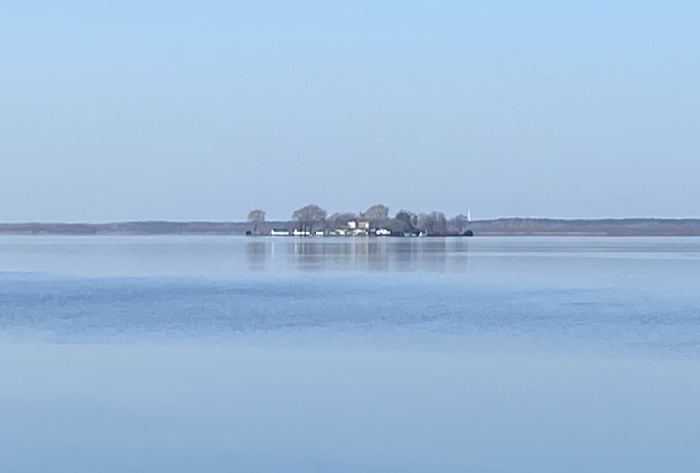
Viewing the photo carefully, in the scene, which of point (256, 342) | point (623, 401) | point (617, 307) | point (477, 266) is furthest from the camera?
point (477, 266)

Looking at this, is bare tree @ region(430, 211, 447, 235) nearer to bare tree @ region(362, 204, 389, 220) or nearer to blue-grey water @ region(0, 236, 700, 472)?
bare tree @ region(362, 204, 389, 220)

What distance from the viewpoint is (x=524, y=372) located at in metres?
10.8

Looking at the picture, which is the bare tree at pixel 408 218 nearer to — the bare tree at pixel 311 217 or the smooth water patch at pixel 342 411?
the bare tree at pixel 311 217

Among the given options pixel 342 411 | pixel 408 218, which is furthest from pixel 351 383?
pixel 408 218

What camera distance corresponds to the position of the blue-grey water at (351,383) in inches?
293

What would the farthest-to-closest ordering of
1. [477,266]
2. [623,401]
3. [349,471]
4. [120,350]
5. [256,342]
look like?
[477,266] → [256,342] → [120,350] → [623,401] → [349,471]

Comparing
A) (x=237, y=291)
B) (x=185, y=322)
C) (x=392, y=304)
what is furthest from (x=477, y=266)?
(x=185, y=322)

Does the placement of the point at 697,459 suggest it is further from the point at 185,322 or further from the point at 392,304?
the point at 392,304

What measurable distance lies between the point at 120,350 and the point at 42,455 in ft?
17.0

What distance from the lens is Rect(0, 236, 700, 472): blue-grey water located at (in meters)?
7.45

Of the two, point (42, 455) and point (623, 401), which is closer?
point (42, 455)

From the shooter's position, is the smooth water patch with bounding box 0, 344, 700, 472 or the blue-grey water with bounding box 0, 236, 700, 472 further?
the blue-grey water with bounding box 0, 236, 700, 472

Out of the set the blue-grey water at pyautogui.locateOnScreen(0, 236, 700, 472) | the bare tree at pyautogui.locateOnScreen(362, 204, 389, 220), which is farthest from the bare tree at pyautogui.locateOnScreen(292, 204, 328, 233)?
the blue-grey water at pyautogui.locateOnScreen(0, 236, 700, 472)

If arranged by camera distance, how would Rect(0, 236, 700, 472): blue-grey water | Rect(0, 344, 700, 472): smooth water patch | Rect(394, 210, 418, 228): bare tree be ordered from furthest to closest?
Rect(394, 210, 418, 228): bare tree
Rect(0, 236, 700, 472): blue-grey water
Rect(0, 344, 700, 472): smooth water patch
